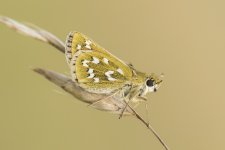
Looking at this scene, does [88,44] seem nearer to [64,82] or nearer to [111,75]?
[111,75]

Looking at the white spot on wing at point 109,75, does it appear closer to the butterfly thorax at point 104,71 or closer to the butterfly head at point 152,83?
the butterfly thorax at point 104,71

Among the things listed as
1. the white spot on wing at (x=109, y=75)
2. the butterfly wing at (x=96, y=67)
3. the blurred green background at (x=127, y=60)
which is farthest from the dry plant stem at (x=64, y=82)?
the blurred green background at (x=127, y=60)

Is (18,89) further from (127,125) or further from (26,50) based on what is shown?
(127,125)

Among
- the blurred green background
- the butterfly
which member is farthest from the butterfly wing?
the blurred green background

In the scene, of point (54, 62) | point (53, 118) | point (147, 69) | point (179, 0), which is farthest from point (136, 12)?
point (53, 118)

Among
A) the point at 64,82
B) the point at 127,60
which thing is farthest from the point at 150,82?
the point at 127,60

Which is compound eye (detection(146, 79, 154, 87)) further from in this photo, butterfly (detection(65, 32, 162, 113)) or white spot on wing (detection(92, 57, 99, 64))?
white spot on wing (detection(92, 57, 99, 64))
